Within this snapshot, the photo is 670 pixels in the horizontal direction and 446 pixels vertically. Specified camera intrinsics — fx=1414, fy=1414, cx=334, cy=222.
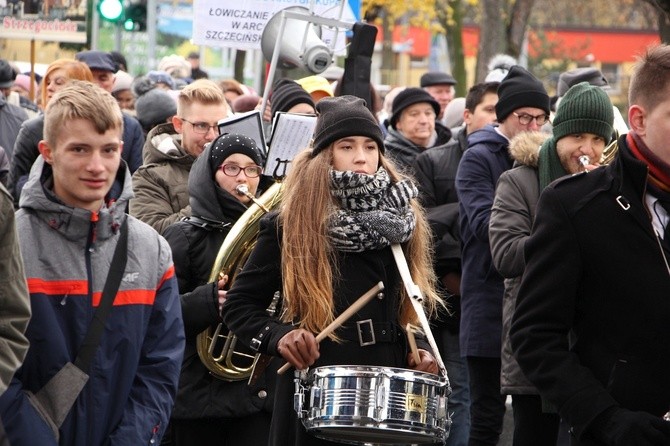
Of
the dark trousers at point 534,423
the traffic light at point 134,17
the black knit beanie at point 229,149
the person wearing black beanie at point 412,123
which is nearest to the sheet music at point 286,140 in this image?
the black knit beanie at point 229,149

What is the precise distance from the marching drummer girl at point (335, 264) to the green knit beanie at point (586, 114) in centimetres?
155

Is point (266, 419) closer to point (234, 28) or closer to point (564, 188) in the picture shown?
point (564, 188)

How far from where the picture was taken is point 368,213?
5.29 meters

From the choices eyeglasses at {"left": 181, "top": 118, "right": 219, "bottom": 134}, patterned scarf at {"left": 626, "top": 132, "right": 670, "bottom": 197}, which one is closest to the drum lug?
patterned scarf at {"left": 626, "top": 132, "right": 670, "bottom": 197}

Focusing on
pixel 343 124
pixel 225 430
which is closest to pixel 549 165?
pixel 343 124

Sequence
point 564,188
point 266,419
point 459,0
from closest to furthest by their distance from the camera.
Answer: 1. point 564,188
2. point 266,419
3. point 459,0

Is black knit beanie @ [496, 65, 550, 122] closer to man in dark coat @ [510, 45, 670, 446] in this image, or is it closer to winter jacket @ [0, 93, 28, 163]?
man in dark coat @ [510, 45, 670, 446]

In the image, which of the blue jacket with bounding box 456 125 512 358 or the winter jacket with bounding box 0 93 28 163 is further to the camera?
the winter jacket with bounding box 0 93 28 163

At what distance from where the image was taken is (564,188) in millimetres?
4281

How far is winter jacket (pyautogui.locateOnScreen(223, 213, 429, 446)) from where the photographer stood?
529 cm

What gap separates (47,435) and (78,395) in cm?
16

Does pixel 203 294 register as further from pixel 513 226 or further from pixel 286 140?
pixel 513 226

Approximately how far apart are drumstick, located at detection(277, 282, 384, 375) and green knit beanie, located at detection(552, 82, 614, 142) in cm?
199

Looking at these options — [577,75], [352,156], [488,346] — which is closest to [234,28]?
[577,75]
